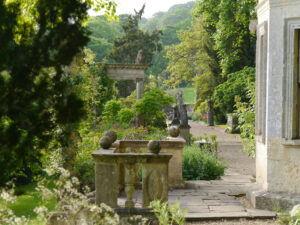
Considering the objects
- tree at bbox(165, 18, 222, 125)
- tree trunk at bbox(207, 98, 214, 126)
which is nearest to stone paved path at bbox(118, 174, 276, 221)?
tree at bbox(165, 18, 222, 125)

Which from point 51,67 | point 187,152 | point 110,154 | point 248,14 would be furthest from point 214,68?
point 51,67

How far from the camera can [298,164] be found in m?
5.44

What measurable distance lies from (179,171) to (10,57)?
547cm

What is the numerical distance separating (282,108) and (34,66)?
4232mm

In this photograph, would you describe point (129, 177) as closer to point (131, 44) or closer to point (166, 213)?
point (166, 213)

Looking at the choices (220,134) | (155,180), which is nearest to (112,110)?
(220,134)

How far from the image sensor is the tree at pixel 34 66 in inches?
85.7

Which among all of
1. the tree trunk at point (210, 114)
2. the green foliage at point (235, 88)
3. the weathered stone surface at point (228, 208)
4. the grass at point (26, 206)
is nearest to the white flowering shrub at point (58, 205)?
the weathered stone surface at point (228, 208)

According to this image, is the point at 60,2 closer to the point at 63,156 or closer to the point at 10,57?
the point at 10,57

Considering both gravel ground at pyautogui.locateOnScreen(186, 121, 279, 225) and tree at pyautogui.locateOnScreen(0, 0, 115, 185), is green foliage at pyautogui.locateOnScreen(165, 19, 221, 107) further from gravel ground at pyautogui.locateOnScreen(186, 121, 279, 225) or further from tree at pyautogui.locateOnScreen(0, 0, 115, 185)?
tree at pyautogui.locateOnScreen(0, 0, 115, 185)

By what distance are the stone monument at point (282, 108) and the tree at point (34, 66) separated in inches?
153

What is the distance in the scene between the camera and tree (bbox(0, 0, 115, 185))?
85.7 inches

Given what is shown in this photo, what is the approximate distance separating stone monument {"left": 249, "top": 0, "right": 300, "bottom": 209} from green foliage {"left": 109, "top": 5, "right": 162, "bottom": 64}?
95.2 ft

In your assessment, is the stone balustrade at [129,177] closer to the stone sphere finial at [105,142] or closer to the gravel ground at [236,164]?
the stone sphere finial at [105,142]
